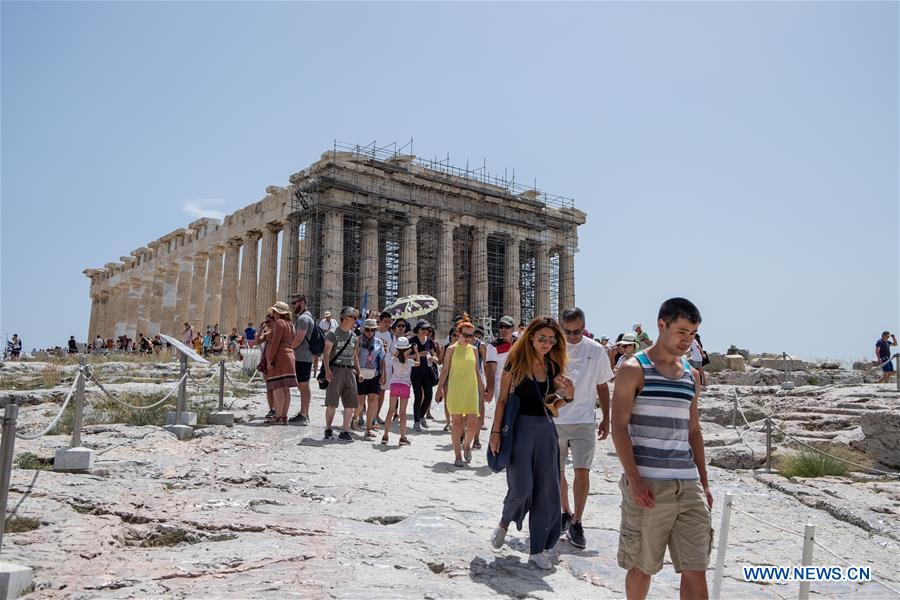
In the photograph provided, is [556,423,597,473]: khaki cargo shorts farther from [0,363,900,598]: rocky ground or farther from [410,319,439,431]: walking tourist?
[410,319,439,431]: walking tourist

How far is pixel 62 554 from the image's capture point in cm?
390

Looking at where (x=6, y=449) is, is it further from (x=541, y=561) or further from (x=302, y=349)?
(x=302, y=349)

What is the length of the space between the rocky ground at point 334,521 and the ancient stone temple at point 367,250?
59.0 ft

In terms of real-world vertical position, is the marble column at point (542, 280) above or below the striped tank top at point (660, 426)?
above

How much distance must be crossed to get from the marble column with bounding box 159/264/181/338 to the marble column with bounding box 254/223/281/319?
832 cm

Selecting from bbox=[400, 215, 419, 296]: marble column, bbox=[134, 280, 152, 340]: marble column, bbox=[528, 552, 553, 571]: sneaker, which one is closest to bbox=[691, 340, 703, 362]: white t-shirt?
bbox=[528, 552, 553, 571]: sneaker

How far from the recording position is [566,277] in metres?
38.2

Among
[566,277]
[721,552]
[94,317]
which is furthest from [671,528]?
[94,317]

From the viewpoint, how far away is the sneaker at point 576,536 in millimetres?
4902

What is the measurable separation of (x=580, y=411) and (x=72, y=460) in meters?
4.30

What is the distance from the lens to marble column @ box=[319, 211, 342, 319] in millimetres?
27391

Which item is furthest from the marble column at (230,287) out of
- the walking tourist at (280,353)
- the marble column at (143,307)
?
the walking tourist at (280,353)

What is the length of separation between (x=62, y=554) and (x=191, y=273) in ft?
117

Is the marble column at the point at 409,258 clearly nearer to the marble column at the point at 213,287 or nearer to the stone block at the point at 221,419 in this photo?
the marble column at the point at 213,287
